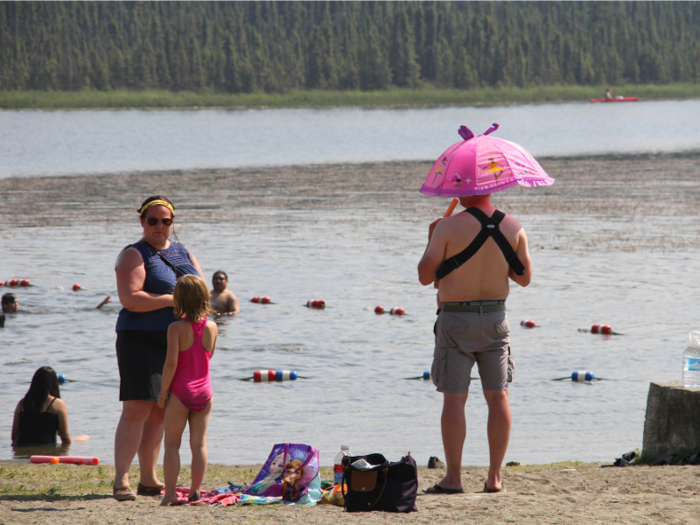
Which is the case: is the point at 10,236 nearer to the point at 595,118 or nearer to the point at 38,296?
the point at 38,296

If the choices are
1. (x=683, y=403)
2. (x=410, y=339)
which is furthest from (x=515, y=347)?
(x=683, y=403)


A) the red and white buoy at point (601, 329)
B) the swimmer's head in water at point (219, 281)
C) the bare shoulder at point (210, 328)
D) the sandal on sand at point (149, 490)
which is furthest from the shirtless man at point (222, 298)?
the bare shoulder at point (210, 328)

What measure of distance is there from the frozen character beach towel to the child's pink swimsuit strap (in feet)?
2.32

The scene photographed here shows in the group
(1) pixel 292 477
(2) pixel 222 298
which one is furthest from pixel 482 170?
(2) pixel 222 298

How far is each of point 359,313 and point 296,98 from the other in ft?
466

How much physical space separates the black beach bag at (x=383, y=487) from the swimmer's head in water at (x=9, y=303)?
11.5 meters

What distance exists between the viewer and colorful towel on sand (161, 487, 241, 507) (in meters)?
6.06

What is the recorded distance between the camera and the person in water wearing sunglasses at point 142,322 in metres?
6.07

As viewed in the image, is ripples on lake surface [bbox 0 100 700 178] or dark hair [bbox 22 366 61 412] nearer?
dark hair [bbox 22 366 61 412]

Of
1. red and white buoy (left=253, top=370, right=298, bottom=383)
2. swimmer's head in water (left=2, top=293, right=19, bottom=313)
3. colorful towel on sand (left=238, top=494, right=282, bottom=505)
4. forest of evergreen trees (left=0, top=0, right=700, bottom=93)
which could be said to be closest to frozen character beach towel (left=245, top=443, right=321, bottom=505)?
colorful towel on sand (left=238, top=494, right=282, bottom=505)

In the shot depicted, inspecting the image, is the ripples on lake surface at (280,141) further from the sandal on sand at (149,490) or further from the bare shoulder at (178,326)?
the bare shoulder at (178,326)

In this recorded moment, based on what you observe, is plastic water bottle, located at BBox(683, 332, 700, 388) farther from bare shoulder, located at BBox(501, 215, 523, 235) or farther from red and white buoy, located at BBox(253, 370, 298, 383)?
red and white buoy, located at BBox(253, 370, 298, 383)

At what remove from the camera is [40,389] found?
30.8ft

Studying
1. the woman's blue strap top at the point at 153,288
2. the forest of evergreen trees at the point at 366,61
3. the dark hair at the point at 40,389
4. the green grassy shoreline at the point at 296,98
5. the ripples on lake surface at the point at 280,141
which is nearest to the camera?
the woman's blue strap top at the point at 153,288
